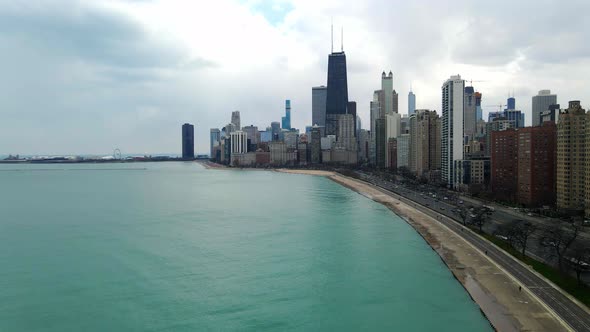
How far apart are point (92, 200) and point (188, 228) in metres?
17.4

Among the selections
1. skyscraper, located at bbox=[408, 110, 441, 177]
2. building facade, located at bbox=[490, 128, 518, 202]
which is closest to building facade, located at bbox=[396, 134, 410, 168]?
skyscraper, located at bbox=[408, 110, 441, 177]

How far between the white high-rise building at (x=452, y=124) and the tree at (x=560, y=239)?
2216 centimetres

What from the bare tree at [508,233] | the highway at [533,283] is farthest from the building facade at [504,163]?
the bare tree at [508,233]

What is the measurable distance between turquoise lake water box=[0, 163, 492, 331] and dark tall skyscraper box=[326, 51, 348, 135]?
103 meters

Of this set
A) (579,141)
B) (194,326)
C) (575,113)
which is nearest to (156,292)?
(194,326)

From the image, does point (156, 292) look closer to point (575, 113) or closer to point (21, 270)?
point (21, 270)

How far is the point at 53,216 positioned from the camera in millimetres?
27562

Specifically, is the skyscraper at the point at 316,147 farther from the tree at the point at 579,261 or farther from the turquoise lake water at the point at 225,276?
the tree at the point at 579,261

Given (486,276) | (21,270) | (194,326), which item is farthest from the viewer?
(21,270)

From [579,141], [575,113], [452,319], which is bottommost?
[452,319]

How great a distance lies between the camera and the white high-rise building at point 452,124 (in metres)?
42.5

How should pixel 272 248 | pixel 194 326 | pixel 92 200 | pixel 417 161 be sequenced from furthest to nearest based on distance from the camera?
pixel 417 161 < pixel 92 200 < pixel 272 248 < pixel 194 326

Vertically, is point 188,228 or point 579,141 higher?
point 579,141

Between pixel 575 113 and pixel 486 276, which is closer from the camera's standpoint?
pixel 486 276
